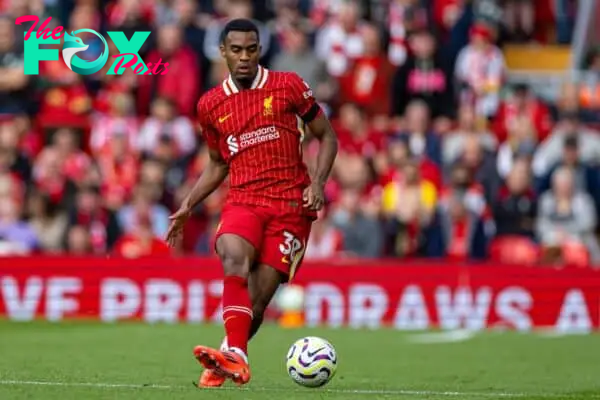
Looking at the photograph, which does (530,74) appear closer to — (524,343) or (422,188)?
(422,188)

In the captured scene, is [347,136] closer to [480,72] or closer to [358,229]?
[358,229]

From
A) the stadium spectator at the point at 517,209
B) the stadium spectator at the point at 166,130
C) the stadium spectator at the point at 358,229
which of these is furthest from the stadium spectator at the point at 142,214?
the stadium spectator at the point at 517,209

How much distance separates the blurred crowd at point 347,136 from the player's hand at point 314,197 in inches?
346

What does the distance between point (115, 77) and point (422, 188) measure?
15.4 ft

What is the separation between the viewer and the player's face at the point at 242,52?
10062mm

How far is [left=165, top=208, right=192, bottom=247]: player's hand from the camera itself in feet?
34.5

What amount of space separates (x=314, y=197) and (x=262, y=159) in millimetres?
426

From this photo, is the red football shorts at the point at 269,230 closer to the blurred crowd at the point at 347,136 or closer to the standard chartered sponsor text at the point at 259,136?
the standard chartered sponsor text at the point at 259,136

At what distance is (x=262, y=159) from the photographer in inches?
403

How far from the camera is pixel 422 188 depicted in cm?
1947

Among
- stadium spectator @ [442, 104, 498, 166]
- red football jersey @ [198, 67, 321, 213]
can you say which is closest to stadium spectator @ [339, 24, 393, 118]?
stadium spectator @ [442, 104, 498, 166]

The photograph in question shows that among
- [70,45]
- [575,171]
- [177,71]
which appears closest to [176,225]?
[575,171]

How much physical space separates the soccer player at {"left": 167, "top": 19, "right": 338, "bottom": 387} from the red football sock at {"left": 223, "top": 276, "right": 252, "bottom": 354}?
0.10 meters

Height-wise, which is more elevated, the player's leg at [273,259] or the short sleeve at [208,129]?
the short sleeve at [208,129]
